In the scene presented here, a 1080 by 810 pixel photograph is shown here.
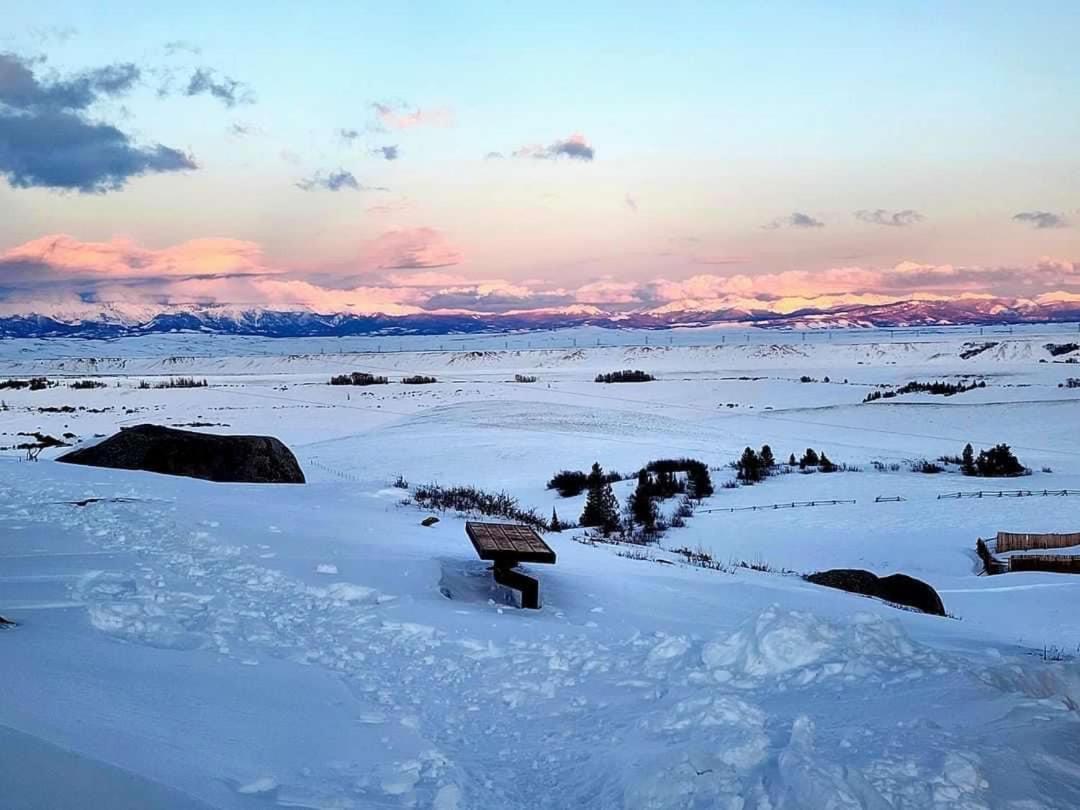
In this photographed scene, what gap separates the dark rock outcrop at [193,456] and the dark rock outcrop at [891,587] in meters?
8.93

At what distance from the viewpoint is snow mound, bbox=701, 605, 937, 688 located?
480 cm

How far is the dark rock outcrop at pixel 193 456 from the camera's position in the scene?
14297 mm

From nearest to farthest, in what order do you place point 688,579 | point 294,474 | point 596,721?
point 596,721, point 688,579, point 294,474

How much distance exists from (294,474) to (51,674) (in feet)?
36.9

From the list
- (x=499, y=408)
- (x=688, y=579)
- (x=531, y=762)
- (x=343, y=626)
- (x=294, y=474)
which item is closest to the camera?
(x=531, y=762)

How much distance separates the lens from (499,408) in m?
40.5

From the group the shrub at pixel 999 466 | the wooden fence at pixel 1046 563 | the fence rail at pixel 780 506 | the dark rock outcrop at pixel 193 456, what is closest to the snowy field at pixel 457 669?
the wooden fence at pixel 1046 563

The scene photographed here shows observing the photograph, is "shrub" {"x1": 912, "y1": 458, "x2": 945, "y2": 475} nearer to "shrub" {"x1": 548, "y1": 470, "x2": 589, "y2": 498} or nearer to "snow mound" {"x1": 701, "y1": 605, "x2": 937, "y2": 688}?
"shrub" {"x1": 548, "y1": 470, "x2": 589, "y2": 498}

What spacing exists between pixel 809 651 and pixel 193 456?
39.7 feet

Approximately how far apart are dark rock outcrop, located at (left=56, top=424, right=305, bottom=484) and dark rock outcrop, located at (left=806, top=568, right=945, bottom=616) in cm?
893

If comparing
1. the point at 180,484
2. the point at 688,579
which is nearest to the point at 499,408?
the point at 180,484

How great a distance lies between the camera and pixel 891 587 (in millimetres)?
10078

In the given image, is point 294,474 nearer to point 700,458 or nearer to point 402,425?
point 700,458

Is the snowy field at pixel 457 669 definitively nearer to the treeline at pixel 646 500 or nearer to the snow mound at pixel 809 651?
the snow mound at pixel 809 651
